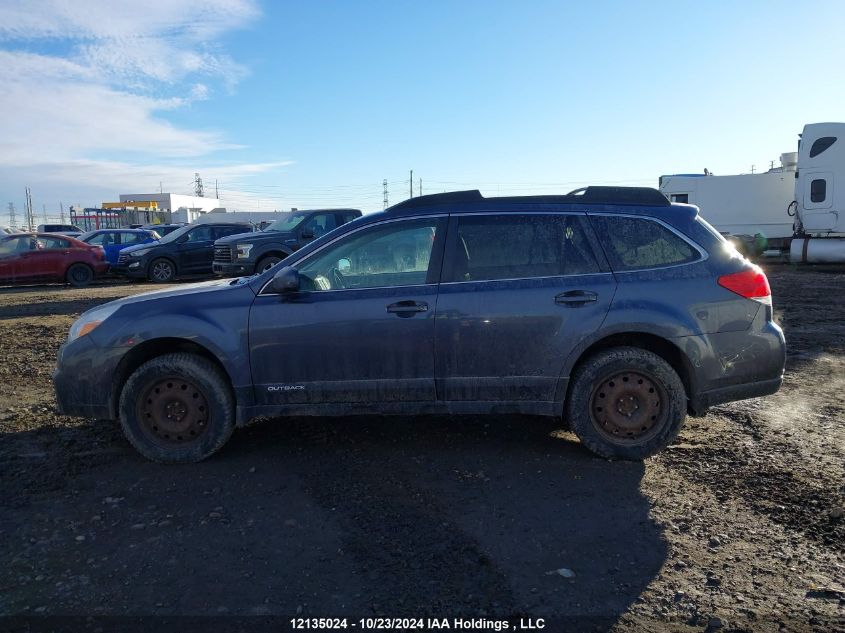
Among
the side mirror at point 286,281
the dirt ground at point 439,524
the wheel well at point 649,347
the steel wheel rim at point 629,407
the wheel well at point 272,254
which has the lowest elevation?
the dirt ground at point 439,524

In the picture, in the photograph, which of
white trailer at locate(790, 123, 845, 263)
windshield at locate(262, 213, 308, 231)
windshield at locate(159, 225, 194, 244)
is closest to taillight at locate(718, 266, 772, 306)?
windshield at locate(262, 213, 308, 231)

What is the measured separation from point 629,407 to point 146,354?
3509mm

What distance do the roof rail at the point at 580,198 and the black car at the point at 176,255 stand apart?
15071 millimetres

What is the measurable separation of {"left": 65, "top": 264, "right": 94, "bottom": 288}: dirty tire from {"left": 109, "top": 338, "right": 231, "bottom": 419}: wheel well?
1504 centimetres

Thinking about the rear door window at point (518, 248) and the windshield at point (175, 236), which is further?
the windshield at point (175, 236)

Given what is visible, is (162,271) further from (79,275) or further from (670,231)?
(670,231)

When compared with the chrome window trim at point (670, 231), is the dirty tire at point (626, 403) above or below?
below

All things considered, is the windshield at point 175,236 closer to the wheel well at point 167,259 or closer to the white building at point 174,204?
the wheel well at point 167,259

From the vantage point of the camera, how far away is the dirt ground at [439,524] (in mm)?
2898

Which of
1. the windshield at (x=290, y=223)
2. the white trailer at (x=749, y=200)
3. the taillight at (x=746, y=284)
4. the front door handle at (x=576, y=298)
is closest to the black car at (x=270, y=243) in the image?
the windshield at (x=290, y=223)

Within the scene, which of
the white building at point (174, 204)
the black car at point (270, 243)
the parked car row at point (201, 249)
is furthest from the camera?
the white building at point (174, 204)

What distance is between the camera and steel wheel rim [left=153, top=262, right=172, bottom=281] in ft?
59.2

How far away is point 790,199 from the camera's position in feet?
69.7

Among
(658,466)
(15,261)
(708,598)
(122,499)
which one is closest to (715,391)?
(658,466)
